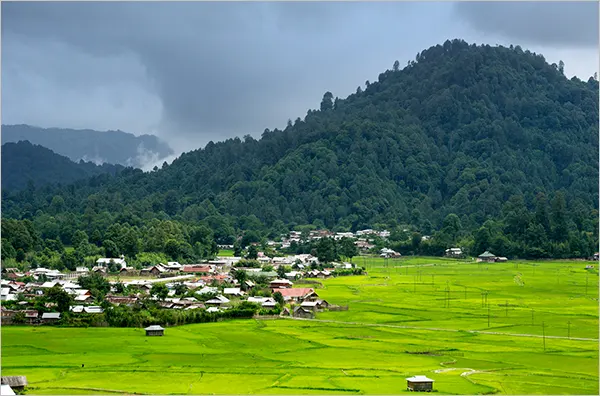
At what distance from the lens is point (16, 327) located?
45219 millimetres

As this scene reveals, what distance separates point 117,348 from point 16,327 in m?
8.81

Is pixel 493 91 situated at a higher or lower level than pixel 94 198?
higher

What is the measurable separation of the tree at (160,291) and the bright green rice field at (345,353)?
705 cm

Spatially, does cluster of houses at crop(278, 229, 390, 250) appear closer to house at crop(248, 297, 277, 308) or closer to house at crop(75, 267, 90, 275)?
A: house at crop(75, 267, 90, 275)

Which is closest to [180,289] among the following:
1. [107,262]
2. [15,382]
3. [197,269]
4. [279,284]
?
[279,284]

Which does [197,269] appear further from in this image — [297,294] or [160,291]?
[160,291]

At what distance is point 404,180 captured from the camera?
16788cm

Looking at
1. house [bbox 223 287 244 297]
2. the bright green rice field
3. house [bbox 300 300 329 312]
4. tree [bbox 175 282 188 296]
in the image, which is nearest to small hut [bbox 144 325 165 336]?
the bright green rice field

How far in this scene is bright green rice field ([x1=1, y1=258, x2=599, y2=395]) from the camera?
1260 inches

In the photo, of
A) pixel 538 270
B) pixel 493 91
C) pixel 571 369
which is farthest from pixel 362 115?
pixel 571 369

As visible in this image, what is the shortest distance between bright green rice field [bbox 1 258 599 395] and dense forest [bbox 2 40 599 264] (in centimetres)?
5638

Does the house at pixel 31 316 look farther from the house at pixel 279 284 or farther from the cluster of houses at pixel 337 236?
the cluster of houses at pixel 337 236

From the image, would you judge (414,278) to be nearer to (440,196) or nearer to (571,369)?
(571,369)

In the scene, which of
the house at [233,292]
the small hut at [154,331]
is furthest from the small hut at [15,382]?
the house at [233,292]
